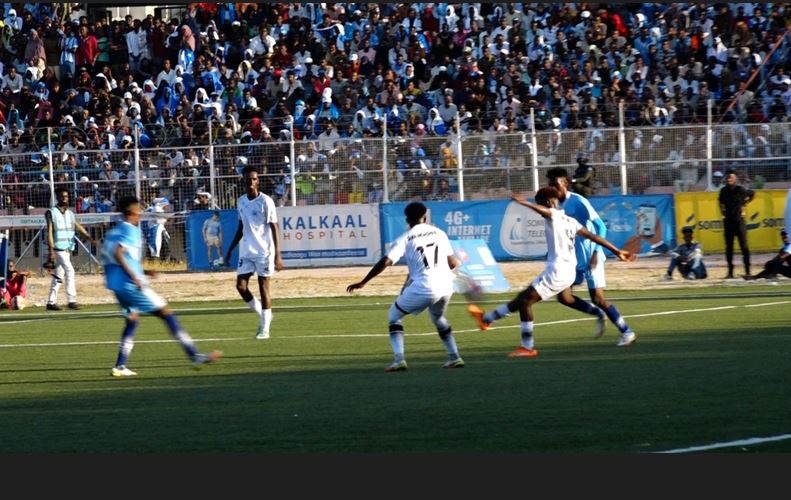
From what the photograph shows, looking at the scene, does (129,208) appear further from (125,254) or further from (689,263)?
(689,263)

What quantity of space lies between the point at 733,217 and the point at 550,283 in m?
13.2

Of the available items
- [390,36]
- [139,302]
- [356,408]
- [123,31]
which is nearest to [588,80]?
[390,36]

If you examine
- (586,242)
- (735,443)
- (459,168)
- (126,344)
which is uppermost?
(459,168)

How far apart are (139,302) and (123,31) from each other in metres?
30.6

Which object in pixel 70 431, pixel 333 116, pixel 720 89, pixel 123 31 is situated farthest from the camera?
pixel 123 31

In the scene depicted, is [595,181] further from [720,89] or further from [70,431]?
[70,431]

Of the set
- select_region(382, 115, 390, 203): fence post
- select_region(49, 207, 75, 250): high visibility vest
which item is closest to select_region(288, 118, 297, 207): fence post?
select_region(382, 115, 390, 203): fence post

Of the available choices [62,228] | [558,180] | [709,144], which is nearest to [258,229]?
[558,180]

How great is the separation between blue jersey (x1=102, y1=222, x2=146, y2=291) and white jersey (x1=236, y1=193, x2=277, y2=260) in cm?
465

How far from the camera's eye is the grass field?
9.69 m

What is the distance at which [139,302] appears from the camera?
14008 millimetres

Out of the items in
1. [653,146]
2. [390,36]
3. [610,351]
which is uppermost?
[390,36]

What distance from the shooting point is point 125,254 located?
13922 mm

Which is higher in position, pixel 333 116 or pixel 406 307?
pixel 333 116
